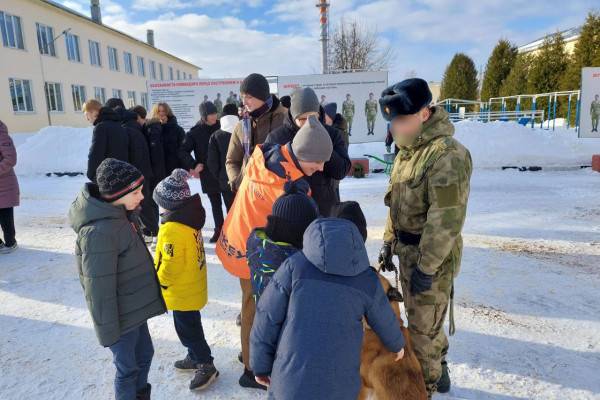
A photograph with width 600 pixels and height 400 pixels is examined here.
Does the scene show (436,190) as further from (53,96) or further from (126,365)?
(53,96)

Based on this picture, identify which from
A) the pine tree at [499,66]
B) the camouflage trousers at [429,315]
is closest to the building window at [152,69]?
the pine tree at [499,66]

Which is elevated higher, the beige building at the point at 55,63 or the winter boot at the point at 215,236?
the beige building at the point at 55,63

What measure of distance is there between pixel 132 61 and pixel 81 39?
760 centimetres

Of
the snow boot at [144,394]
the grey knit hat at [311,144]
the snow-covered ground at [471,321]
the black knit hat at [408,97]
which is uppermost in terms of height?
the black knit hat at [408,97]

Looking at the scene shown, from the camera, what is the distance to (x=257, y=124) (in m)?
3.38

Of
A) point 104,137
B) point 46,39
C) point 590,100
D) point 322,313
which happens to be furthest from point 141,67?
point 322,313

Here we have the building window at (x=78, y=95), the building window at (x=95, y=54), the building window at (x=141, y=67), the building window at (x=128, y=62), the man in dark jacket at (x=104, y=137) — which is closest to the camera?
the man in dark jacket at (x=104, y=137)

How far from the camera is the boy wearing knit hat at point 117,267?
6.51ft

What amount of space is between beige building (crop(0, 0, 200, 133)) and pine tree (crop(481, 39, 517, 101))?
2716cm

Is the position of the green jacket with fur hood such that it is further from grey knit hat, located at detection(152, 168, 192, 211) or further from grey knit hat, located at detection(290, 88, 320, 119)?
grey knit hat, located at detection(290, 88, 320, 119)

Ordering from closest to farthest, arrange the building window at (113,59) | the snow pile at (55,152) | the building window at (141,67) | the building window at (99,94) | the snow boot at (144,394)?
the snow boot at (144,394) < the snow pile at (55,152) < the building window at (99,94) < the building window at (113,59) < the building window at (141,67)

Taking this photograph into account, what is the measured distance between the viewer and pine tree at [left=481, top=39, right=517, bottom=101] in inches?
1013

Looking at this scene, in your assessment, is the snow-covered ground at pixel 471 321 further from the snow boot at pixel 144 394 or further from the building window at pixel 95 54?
the building window at pixel 95 54

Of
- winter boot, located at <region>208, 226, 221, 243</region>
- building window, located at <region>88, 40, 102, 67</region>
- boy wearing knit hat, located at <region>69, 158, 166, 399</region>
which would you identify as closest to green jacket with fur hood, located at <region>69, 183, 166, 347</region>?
boy wearing knit hat, located at <region>69, 158, 166, 399</region>
